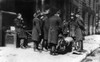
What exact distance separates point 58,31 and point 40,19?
54.6 inches

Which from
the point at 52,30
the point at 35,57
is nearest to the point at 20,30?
the point at 52,30

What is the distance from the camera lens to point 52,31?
10.2 metres

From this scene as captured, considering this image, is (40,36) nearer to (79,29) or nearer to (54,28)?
(54,28)

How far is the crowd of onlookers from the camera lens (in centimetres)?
1024

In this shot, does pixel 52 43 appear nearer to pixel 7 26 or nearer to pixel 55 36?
pixel 55 36

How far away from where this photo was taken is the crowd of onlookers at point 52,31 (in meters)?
10.2

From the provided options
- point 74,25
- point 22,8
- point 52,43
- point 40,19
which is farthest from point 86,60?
point 22,8

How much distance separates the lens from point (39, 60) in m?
8.96

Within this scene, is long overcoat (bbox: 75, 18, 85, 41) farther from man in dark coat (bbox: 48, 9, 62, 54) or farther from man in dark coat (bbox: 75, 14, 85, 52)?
man in dark coat (bbox: 48, 9, 62, 54)

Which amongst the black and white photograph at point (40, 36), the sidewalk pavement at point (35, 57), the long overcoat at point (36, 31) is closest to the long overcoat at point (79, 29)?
the black and white photograph at point (40, 36)

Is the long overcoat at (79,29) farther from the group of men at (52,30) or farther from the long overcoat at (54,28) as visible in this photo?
the long overcoat at (54,28)

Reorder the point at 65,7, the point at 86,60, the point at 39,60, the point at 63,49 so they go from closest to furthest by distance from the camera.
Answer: the point at 39,60
the point at 86,60
the point at 63,49
the point at 65,7

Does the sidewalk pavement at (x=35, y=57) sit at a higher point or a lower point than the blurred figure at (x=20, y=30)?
lower

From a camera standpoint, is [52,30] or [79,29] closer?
Result: [52,30]
